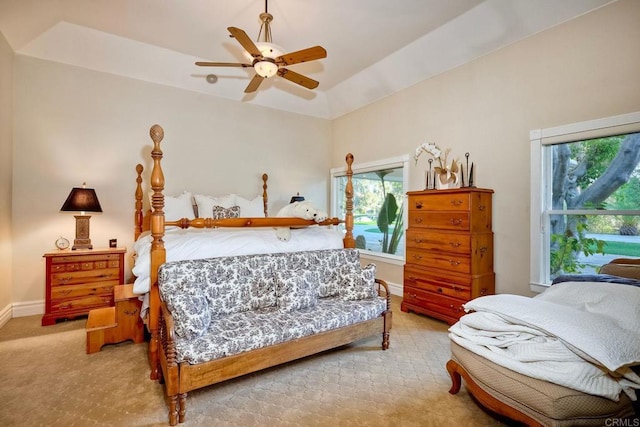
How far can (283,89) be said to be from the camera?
4977 millimetres

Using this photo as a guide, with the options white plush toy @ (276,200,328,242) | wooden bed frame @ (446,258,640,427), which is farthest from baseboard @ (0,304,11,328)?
wooden bed frame @ (446,258,640,427)

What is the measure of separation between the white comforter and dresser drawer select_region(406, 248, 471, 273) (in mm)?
1119

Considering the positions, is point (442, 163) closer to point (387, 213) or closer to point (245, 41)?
point (387, 213)

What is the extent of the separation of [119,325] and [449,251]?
332 centimetres

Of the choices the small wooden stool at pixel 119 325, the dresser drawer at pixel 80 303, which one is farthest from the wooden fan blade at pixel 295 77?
the dresser drawer at pixel 80 303

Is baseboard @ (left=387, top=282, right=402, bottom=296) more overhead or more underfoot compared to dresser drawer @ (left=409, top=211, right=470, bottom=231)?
more underfoot

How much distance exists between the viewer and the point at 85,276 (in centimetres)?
326

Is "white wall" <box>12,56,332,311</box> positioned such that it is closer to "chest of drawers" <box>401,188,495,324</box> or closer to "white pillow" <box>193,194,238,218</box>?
"white pillow" <box>193,194,238,218</box>

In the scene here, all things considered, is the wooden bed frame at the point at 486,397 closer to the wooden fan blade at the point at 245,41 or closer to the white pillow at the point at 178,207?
the wooden fan blade at the point at 245,41

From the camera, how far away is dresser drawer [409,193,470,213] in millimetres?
3066

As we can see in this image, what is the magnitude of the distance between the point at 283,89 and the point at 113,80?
94.4 inches

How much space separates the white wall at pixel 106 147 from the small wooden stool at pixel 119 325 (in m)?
1.48

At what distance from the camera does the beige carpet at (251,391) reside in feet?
5.80

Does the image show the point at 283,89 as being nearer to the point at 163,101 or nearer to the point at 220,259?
the point at 163,101
